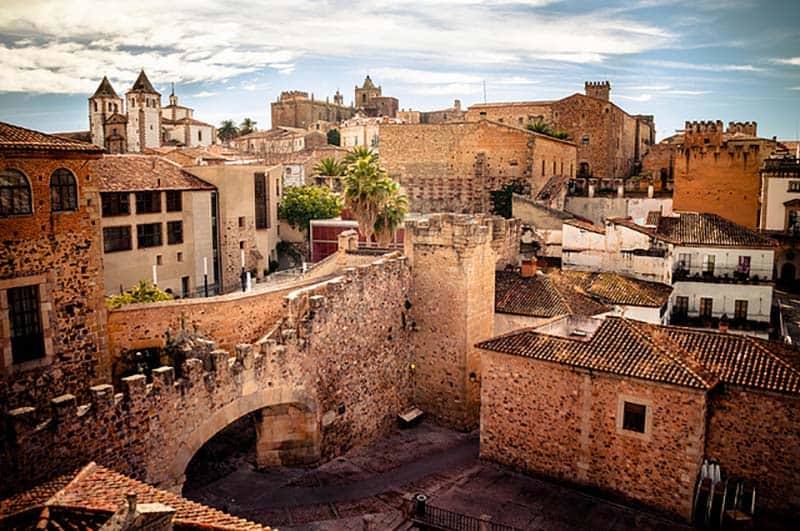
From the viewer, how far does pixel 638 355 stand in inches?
694

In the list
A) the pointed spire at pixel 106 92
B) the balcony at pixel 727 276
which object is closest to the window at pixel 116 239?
the balcony at pixel 727 276

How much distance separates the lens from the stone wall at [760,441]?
16.0 metres

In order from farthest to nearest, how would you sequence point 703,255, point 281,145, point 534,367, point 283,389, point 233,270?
point 281,145 < point 233,270 < point 703,255 < point 534,367 < point 283,389

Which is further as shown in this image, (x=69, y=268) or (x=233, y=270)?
(x=233, y=270)

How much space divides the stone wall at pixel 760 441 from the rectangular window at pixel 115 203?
22584 millimetres

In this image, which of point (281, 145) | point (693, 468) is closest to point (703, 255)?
point (693, 468)

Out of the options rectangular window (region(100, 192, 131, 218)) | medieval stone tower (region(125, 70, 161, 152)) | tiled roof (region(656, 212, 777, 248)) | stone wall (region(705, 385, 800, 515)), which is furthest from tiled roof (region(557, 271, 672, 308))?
medieval stone tower (region(125, 70, 161, 152))

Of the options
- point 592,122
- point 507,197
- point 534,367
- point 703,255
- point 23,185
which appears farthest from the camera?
point 592,122

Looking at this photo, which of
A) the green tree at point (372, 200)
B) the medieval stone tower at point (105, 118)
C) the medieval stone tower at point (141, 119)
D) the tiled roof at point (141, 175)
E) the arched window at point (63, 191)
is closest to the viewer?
the arched window at point (63, 191)

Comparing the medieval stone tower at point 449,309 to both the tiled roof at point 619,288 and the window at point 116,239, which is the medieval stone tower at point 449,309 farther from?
the window at point 116,239

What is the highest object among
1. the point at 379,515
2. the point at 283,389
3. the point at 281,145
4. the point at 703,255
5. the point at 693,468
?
the point at 281,145

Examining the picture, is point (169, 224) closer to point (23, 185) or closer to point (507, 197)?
point (23, 185)

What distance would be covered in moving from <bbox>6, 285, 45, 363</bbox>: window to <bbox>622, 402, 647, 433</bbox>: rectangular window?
13864 millimetres

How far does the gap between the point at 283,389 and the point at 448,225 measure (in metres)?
7.95
